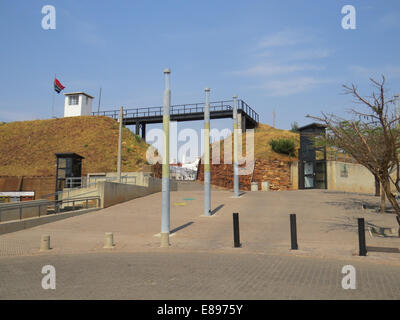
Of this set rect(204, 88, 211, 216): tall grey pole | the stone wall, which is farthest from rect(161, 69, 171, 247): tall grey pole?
the stone wall

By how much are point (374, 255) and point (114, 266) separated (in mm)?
6562

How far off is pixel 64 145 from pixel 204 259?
4819 centimetres

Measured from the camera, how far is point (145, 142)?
5381cm

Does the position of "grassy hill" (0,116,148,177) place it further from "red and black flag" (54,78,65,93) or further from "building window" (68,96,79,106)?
"red and black flag" (54,78,65,93)

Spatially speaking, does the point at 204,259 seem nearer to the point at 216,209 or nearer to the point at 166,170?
the point at 166,170

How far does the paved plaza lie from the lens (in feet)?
19.5

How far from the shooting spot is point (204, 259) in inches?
356

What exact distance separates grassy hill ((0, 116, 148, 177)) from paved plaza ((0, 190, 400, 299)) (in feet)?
94.7

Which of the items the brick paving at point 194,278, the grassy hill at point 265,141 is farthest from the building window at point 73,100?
the brick paving at point 194,278

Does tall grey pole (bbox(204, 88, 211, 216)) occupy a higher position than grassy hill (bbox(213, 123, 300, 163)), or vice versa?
grassy hill (bbox(213, 123, 300, 163))

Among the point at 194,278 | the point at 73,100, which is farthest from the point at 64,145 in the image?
the point at 194,278

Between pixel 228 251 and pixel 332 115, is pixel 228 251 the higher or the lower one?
the lower one
